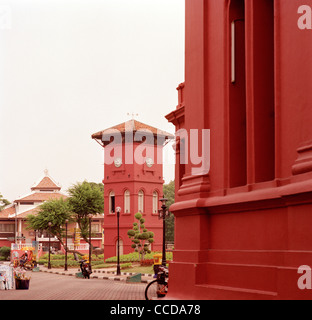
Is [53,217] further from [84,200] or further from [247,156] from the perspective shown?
[247,156]

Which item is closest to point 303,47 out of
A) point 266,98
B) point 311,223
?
point 266,98

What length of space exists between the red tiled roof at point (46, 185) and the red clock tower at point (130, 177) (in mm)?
44894

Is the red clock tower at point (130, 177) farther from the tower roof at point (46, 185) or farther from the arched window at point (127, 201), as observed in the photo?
the tower roof at point (46, 185)

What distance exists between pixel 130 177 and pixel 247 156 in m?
42.8

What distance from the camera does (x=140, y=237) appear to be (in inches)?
1763

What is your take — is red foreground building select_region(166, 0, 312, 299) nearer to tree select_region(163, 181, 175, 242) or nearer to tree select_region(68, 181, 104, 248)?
tree select_region(68, 181, 104, 248)

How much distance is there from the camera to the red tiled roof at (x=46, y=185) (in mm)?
96062

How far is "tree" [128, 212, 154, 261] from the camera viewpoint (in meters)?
44.2

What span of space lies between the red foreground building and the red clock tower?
133 feet

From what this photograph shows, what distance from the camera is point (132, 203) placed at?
166 ft

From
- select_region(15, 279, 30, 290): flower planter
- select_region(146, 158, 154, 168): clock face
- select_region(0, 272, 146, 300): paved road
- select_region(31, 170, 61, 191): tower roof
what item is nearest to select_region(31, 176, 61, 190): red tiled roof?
select_region(31, 170, 61, 191): tower roof

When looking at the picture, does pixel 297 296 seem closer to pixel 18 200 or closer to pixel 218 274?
pixel 218 274

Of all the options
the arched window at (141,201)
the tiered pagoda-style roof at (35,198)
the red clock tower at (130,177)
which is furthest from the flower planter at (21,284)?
the tiered pagoda-style roof at (35,198)
